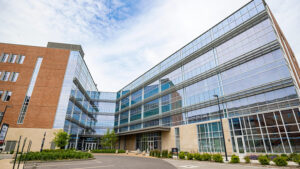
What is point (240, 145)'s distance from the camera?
74.8ft

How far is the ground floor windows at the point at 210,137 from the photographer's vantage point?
2583cm

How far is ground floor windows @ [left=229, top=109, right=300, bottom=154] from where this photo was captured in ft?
61.2

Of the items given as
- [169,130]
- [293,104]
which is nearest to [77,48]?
[169,130]

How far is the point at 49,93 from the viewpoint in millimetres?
38219

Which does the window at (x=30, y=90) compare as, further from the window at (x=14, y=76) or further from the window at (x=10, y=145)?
the window at (x=10, y=145)

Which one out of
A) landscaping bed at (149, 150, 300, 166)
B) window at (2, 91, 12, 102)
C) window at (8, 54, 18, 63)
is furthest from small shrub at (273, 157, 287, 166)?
window at (8, 54, 18, 63)

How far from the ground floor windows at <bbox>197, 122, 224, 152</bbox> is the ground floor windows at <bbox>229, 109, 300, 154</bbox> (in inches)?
92.8

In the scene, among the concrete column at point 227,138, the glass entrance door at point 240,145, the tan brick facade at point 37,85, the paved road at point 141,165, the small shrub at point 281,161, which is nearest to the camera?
the small shrub at point 281,161

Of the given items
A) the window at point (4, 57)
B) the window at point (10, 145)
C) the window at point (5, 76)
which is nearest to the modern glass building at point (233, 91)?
the window at point (10, 145)

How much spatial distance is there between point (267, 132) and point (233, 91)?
25.8ft

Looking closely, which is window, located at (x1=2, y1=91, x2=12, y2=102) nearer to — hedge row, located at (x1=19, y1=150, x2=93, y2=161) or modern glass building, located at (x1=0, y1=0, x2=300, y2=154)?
modern glass building, located at (x1=0, y1=0, x2=300, y2=154)

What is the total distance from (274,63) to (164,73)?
25.0 meters

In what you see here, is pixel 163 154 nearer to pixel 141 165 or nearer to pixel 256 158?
pixel 141 165

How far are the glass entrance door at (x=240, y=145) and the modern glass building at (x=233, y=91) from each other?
131 mm
